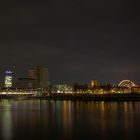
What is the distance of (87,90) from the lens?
95625 millimetres

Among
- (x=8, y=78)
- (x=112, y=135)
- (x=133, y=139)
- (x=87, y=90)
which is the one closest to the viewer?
(x=133, y=139)

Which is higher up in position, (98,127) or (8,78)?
(8,78)

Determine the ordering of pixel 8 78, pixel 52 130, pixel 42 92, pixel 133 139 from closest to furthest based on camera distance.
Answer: pixel 133 139 < pixel 52 130 < pixel 42 92 < pixel 8 78

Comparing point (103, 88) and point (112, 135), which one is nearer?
point (112, 135)

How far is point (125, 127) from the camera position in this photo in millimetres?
20766

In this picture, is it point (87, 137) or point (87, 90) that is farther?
point (87, 90)

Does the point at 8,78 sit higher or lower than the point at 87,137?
higher

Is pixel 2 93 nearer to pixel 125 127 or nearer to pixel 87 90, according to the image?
pixel 87 90

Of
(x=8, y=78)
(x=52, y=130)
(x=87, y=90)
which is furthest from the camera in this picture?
(x=8, y=78)

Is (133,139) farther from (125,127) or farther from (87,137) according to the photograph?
(125,127)

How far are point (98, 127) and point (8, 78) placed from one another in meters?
136

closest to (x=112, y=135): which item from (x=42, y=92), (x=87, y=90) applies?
(x=87, y=90)

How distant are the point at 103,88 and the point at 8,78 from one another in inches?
2669

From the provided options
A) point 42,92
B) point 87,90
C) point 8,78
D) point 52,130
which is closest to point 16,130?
point 52,130
